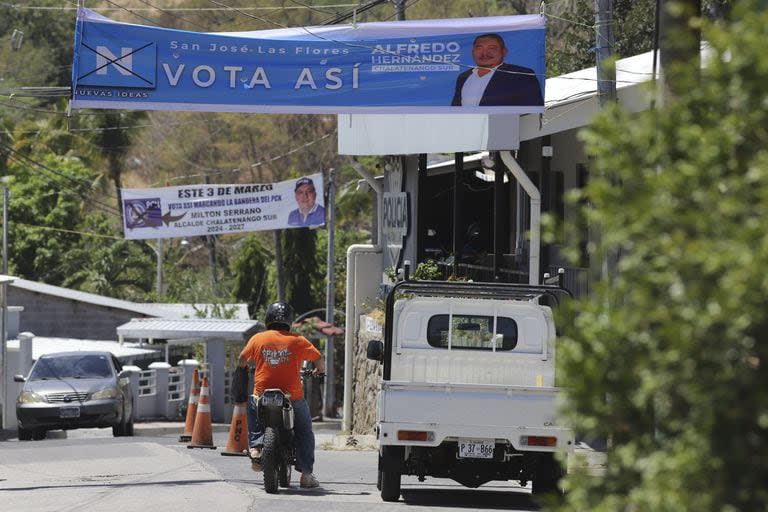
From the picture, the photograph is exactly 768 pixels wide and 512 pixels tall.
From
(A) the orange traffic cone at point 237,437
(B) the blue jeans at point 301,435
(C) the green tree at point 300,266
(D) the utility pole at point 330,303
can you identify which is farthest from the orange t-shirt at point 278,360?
(C) the green tree at point 300,266

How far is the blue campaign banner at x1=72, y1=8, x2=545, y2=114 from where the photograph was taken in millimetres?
15625

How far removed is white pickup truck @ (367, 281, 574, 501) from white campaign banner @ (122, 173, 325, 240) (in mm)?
17840

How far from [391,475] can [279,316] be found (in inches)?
73.4

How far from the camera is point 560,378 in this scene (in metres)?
4.88

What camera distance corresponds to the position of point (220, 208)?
3144cm

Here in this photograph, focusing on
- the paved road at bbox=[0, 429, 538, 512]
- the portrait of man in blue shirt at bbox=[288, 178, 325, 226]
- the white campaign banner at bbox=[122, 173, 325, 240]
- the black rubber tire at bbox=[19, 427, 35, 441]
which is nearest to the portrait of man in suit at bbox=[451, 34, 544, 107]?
the paved road at bbox=[0, 429, 538, 512]

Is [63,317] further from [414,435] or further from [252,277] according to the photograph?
[414,435]

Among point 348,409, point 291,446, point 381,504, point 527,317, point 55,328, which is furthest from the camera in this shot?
point 55,328

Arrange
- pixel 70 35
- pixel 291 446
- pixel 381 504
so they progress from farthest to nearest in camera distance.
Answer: pixel 70 35, pixel 291 446, pixel 381 504

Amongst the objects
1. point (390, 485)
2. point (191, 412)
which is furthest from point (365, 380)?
point (390, 485)

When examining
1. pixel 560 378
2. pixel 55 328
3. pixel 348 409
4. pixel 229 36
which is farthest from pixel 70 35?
pixel 560 378

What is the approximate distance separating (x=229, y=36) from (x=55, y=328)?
93.9 ft

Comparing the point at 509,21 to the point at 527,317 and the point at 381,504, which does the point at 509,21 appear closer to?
the point at 527,317

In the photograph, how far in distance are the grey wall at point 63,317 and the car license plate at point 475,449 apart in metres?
32.1
